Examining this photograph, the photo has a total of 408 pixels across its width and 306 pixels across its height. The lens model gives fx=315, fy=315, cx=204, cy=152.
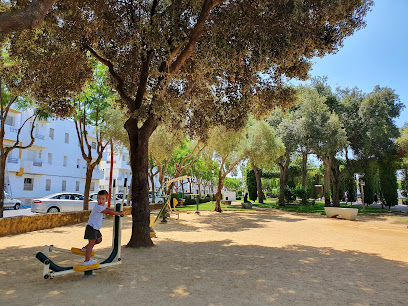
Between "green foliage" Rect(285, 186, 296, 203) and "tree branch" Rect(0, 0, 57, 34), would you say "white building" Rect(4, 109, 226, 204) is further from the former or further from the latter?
"tree branch" Rect(0, 0, 57, 34)

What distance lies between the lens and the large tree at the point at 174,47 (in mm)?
8703

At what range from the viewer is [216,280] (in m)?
5.61

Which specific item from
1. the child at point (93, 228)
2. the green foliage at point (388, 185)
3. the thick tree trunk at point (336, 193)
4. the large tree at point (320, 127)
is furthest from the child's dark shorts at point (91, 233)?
the green foliage at point (388, 185)

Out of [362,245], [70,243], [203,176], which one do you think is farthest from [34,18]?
[203,176]

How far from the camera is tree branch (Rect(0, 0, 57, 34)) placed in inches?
188

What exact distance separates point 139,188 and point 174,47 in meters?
4.30

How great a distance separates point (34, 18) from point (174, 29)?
15.1 ft

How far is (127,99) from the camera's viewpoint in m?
9.80

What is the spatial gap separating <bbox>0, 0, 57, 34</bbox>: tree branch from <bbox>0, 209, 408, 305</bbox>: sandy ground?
156 inches

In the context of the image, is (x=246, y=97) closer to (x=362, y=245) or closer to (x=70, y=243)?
(x=362, y=245)

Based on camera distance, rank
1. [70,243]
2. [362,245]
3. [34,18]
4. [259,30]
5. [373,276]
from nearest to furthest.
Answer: [34,18] → [373,276] → [259,30] → [70,243] → [362,245]

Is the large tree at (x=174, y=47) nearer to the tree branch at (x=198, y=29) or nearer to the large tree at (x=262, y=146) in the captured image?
the tree branch at (x=198, y=29)

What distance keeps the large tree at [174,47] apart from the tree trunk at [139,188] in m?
0.03

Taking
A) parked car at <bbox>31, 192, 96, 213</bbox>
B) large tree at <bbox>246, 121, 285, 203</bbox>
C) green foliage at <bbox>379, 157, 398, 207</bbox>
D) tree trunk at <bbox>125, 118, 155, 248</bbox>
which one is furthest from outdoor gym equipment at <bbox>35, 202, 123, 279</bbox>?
green foliage at <bbox>379, 157, 398, 207</bbox>
